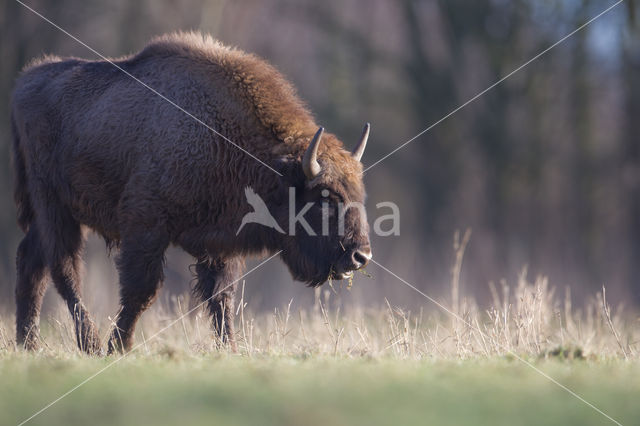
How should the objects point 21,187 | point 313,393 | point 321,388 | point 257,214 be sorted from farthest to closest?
point 21,187 < point 257,214 < point 321,388 < point 313,393

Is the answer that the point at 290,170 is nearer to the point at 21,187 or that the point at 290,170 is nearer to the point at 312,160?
the point at 312,160

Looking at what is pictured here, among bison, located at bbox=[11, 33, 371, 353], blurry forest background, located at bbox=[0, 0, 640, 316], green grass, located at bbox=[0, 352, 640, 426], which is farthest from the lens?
blurry forest background, located at bbox=[0, 0, 640, 316]

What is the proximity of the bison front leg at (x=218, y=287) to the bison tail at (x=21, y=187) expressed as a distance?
207 cm

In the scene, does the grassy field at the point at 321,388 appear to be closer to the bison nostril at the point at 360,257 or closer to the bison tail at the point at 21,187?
the bison nostril at the point at 360,257

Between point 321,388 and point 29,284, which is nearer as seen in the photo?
point 321,388

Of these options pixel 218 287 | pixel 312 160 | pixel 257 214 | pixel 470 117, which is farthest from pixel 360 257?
pixel 470 117

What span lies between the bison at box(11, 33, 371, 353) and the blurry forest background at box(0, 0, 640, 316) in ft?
32.9

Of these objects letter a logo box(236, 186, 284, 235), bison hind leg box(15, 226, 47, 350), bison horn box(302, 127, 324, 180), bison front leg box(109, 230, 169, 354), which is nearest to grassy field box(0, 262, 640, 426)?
bison front leg box(109, 230, 169, 354)

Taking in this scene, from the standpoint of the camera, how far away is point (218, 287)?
26.5 ft

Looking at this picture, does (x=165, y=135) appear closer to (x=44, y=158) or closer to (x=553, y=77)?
(x=44, y=158)

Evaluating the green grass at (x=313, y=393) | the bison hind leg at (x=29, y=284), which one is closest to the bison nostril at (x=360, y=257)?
the green grass at (x=313, y=393)

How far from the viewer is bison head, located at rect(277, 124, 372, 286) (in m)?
7.17

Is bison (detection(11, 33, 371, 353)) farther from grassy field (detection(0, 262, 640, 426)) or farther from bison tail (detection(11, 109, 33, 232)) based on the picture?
grassy field (detection(0, 262, 640, 426))

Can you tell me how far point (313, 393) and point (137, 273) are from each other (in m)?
3.58
